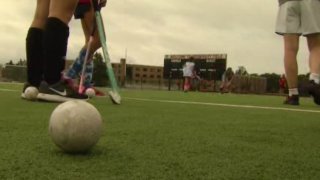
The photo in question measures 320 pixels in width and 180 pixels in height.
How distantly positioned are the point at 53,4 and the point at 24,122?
146 centimetres

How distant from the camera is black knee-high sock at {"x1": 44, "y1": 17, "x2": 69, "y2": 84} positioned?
399 cm

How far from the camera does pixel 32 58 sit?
15.7 ft

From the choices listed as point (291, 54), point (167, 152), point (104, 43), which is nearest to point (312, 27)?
Result: point (291, 54)

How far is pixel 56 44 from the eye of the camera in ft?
13.2

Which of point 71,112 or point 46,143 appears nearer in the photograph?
point 71,112

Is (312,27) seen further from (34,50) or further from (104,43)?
(34,50)

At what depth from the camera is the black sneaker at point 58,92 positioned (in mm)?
4117

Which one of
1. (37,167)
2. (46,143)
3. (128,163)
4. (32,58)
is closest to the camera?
(37,167)

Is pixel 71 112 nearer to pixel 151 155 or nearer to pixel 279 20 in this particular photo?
pixel 151 155

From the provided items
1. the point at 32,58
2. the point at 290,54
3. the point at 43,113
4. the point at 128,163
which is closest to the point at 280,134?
the point at 128,163

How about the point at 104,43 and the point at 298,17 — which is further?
the point at 298,17

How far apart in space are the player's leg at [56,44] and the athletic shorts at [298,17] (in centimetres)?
298

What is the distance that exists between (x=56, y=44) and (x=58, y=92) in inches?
16.4

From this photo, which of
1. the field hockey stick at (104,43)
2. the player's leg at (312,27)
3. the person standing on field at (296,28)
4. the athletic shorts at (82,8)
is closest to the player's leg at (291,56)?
the person standing on field at (296,28)
